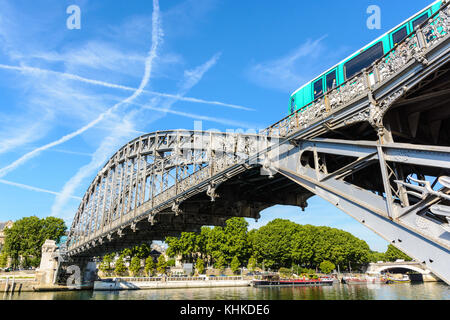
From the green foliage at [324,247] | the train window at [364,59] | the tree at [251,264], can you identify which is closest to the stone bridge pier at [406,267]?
the green foliage at [324,247]

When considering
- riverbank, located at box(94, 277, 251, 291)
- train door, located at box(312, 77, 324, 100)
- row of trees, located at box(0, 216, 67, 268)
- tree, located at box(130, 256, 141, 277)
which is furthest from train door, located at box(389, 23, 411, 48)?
row of trees, located at box(0, 216, 67, 268)

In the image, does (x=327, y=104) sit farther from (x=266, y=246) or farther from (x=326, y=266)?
(x=326, y=266)

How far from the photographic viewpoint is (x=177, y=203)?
1988 cm

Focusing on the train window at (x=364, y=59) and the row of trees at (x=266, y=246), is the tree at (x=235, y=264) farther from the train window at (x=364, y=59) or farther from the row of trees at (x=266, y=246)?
the train window at (x=364, y=59)

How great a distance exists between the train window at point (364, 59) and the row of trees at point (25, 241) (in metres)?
66.5

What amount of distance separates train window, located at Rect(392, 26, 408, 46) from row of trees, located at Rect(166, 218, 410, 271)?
54000 mm

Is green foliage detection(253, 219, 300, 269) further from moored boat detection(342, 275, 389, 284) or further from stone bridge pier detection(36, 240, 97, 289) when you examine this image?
stone bridge pier detection(36, 240, 97, 289)

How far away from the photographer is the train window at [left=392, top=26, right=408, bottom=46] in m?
10.3

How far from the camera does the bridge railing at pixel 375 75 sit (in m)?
7.34

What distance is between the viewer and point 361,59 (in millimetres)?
11797

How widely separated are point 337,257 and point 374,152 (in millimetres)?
65881

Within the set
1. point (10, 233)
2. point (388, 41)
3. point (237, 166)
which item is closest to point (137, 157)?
point (237, 166)
